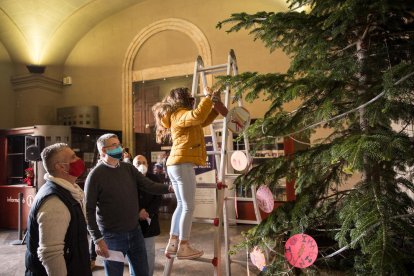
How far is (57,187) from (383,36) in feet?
5.94

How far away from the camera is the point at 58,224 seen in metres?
1.65

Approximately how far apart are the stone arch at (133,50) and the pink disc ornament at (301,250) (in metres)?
6.28

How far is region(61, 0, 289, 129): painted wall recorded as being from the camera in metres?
6.88

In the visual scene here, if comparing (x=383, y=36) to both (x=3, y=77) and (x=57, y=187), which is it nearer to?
(x=57, y=187)

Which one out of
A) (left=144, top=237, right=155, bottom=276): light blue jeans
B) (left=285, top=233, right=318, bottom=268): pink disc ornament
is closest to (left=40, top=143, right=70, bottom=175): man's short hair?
(left=285, top=233, right=318, bottom=268): pink disc ornament

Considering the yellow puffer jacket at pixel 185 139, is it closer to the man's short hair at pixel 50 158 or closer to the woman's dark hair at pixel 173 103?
the woman's dark hair at pixel 173 103

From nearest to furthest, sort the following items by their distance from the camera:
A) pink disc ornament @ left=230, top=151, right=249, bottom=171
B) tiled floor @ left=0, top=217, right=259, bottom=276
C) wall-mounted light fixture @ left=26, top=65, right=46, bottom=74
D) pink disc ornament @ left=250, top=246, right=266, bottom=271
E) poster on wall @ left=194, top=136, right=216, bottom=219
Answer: pink disc ornament @ left=250, top=246, right=266, bottom=271, pink disc ornament @ left=230, top=151, right=249, bottom=171, tiled floor @ left=0, top=217, right=259, bottom=276, poster on wall @ left=194, top=136, right=216, bottom=219, wall-mounted light fixture @ left=26, top=65, right=46, bottom=74

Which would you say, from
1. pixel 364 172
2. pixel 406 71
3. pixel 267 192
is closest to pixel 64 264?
pixel 267 192

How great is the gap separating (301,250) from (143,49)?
720 cm

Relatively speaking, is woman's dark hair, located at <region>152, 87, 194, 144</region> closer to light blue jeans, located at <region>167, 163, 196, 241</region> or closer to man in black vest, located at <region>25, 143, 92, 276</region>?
light blue jeans, located at <region>167, 163, 196, 241</region>

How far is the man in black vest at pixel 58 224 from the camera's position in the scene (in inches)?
64.1

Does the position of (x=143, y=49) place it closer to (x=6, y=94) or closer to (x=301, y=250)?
Answer: (x=6, y=94)

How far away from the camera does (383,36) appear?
1644 mm

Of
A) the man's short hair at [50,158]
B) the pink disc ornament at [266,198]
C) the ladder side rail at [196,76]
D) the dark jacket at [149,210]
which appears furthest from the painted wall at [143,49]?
the man's short hair at [50,158]
